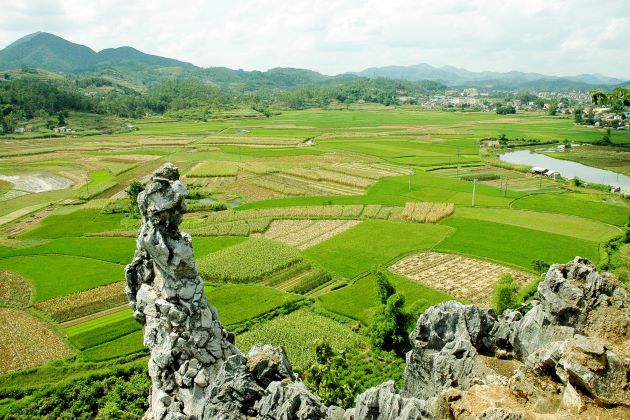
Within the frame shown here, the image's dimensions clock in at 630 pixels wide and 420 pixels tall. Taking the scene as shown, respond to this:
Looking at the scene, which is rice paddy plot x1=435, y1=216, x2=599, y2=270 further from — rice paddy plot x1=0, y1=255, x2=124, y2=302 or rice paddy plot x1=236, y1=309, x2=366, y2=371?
rice paddy plot x1=0, y1=255, x2=124, y2=302

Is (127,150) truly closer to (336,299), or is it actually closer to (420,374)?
(336,299)

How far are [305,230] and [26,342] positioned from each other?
110 feet

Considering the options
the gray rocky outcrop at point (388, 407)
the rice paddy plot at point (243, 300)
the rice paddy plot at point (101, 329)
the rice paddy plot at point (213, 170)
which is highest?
the gray rocky outcrop at point (388, 407)

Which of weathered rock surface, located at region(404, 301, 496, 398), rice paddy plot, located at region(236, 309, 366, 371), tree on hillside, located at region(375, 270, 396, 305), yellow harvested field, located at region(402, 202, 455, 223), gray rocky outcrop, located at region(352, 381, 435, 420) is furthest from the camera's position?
yellow harvested field, located at region(402, 202, 455, 223)

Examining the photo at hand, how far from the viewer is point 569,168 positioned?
102062mm

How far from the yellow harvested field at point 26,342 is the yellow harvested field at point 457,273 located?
30305 millimetres

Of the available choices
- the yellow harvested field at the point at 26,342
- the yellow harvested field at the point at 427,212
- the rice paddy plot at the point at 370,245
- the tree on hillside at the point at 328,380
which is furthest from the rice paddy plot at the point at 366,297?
the yellow harvested field at the point at 26,342

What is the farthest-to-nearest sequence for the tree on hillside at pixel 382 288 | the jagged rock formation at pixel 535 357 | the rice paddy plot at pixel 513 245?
the rice paddy plot at pixel 513 245
the tree on hillside at pixel 382 288
the jagged rock formation at pixel 535 357

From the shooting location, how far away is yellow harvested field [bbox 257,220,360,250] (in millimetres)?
55688

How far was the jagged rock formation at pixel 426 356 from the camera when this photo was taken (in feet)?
→ 36.5

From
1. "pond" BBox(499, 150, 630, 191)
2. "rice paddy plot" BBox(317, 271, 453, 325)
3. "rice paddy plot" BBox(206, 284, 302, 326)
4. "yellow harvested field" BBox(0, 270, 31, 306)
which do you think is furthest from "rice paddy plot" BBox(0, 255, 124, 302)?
"pond" BBox(499, 150, 630, 191)

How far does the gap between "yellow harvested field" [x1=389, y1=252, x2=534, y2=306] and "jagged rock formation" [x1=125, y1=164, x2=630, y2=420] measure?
2342 cm

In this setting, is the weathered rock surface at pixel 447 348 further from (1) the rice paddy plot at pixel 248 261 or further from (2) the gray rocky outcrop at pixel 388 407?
(1) the rice paddy plot at pixel 248 261

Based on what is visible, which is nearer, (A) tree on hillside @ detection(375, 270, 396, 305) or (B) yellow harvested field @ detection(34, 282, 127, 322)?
(A) tree on hillside @ detection(375, 270, 396, 305)
